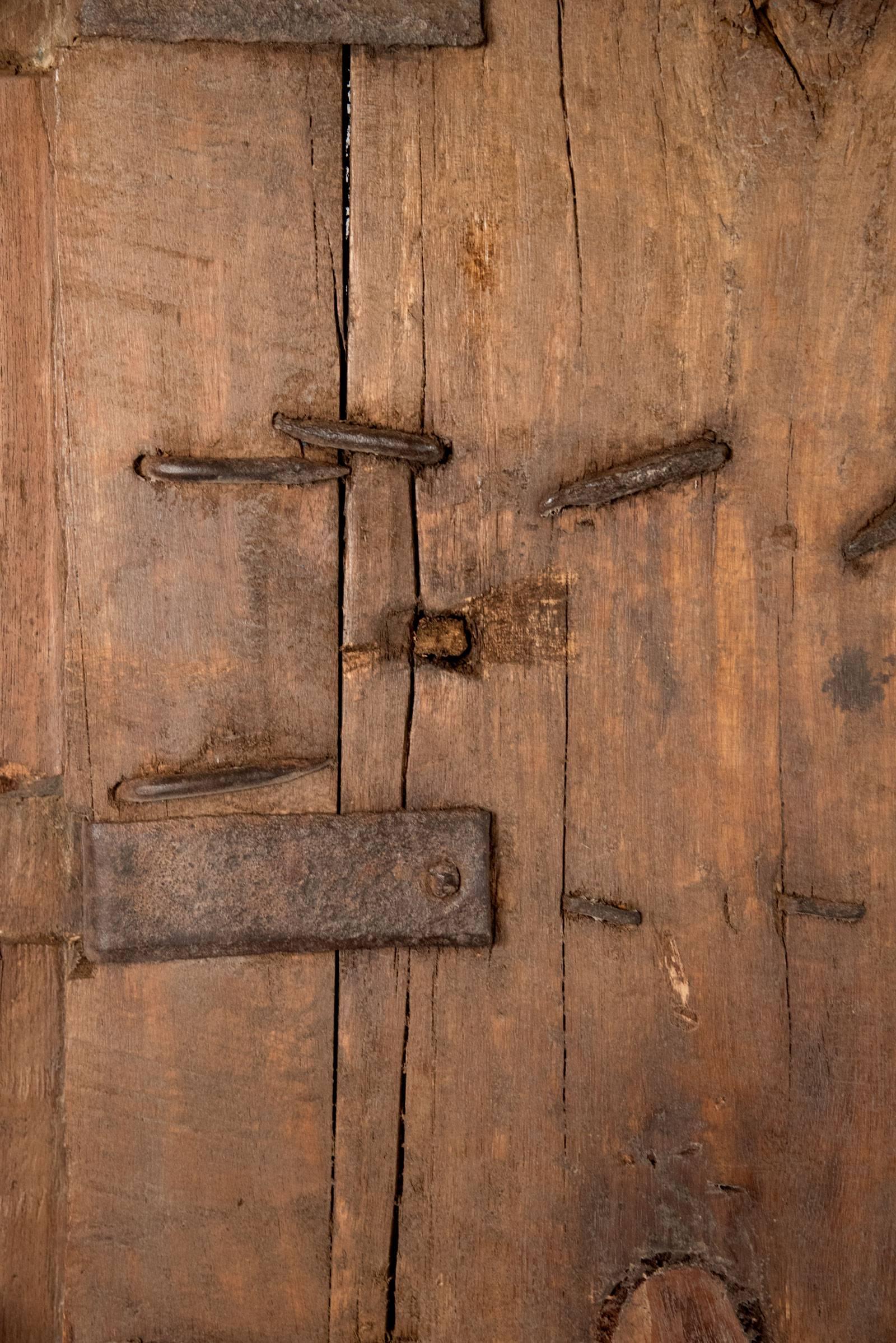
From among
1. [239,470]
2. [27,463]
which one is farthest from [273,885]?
[27,463]

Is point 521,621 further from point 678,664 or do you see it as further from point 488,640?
point 678,664

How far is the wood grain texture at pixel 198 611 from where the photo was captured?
1356 millimetres

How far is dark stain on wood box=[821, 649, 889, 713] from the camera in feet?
4.60

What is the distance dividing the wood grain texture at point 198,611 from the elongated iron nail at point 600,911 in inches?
12.9

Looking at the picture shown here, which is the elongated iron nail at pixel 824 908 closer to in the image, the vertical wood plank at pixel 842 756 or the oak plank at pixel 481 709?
the vertical wood plank at pixel 842 756

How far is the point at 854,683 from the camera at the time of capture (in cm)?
140

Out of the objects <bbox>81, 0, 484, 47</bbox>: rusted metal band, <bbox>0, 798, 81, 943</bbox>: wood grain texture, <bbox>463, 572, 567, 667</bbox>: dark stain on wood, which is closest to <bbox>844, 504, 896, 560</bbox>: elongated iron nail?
<bbox>463, 572, 567, 667</bbox>: dark stain on wood

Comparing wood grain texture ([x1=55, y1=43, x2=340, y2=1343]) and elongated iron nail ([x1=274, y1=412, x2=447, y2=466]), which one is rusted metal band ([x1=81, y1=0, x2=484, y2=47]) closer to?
wood grain texture ([x1=55, y1=43, x2=340, y2=1343])

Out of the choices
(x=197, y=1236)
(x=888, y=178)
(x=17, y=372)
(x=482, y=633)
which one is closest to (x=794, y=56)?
(x=888, y=178)

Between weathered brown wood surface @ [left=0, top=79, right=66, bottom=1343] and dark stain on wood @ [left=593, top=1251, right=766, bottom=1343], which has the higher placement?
weathered brown wood surface @ [left=0, top=79, right=66, bottom=1343]

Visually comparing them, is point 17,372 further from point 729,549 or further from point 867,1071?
point 867,1071

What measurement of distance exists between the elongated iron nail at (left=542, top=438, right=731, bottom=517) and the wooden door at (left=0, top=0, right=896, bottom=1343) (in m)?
0.01

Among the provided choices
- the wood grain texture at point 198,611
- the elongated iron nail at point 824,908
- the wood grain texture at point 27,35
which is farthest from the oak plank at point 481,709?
the wood grain texture at point 27,35

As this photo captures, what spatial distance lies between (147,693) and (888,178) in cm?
117
